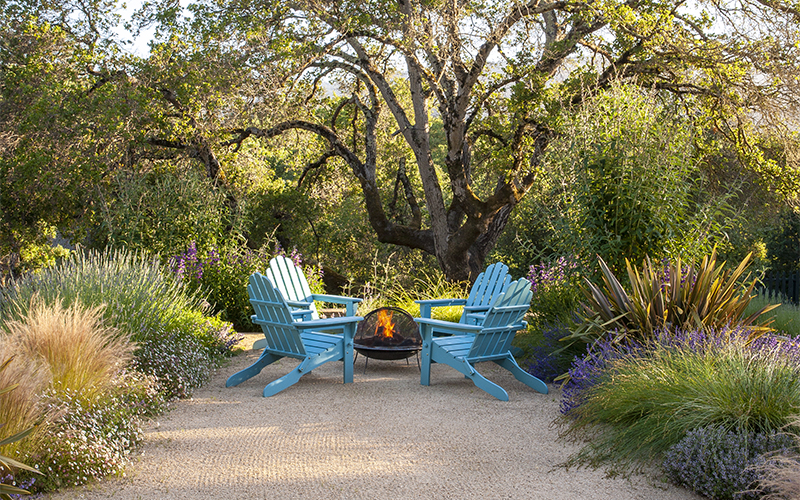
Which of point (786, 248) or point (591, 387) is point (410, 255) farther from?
point (591, 387)

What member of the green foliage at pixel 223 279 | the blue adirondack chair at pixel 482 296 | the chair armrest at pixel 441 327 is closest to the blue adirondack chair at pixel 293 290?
the blue adirondack chair at pixel 482 296

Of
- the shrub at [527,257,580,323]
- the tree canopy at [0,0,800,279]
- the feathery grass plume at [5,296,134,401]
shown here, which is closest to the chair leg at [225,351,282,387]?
the feathery grass plume at [5,296,134,401]

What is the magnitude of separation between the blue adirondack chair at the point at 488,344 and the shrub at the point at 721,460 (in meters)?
1.93

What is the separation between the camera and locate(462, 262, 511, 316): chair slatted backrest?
20.5ft

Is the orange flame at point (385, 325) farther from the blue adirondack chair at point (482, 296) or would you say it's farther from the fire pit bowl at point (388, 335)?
the blue adirondack chair at point (482, 296)

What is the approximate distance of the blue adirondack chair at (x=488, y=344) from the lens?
5125 millimetres

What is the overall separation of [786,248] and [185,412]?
44.6 feet

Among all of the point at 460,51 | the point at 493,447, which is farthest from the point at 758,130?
the point at 493,447

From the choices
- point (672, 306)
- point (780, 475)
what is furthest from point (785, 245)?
point (780, 475)

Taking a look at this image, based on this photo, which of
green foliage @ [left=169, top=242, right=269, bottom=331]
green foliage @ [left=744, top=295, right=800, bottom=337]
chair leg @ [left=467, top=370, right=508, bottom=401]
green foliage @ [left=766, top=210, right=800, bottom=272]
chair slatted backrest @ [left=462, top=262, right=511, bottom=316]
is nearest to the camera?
chair leg @ [left=467, top=370, right=508, bottom=401]

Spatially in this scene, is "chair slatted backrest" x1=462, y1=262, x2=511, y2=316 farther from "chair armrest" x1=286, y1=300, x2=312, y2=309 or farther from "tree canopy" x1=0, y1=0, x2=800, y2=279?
"tree canopy" x1=0, y1=0, x2=800, y2=279

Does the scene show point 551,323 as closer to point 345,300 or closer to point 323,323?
point 345,300

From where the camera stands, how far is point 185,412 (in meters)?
4.47

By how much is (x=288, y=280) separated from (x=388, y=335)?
1112 mm
